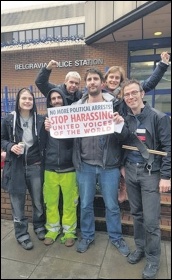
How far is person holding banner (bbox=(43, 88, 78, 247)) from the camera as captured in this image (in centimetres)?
238

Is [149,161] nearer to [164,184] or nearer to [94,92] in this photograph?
[164,184]

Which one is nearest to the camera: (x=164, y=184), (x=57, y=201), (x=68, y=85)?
(x=164, y=184)

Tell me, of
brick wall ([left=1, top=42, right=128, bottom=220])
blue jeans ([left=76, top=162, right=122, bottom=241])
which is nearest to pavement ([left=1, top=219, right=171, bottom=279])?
blue jeans ([left=76, top=162, right=122, bottom=241])

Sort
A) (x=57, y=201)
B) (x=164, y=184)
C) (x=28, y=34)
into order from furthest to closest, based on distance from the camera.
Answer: (x=57, y=201), (x=164, y=184), (x=28, y=34)

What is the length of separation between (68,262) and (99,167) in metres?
0.89

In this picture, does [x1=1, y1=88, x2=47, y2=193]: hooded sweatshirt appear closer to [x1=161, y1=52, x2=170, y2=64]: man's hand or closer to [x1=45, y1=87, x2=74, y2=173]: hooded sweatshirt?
[x1=45, y1=87, x2=74, y2=173]: hooded sweatshirt

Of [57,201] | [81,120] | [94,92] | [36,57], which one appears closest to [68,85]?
[94,92]

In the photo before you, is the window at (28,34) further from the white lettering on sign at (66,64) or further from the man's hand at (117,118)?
the man's hand at (117,118)

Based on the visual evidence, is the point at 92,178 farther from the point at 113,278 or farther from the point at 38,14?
the point at 38,14

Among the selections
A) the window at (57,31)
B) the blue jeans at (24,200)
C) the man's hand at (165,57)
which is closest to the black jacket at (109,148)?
the blue jeans at (24,200)

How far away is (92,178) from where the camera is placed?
2367 millimetres

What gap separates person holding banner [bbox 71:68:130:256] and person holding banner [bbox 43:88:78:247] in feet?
0.36

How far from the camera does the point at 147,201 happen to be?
6.47 ft

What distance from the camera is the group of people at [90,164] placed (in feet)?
6.38
